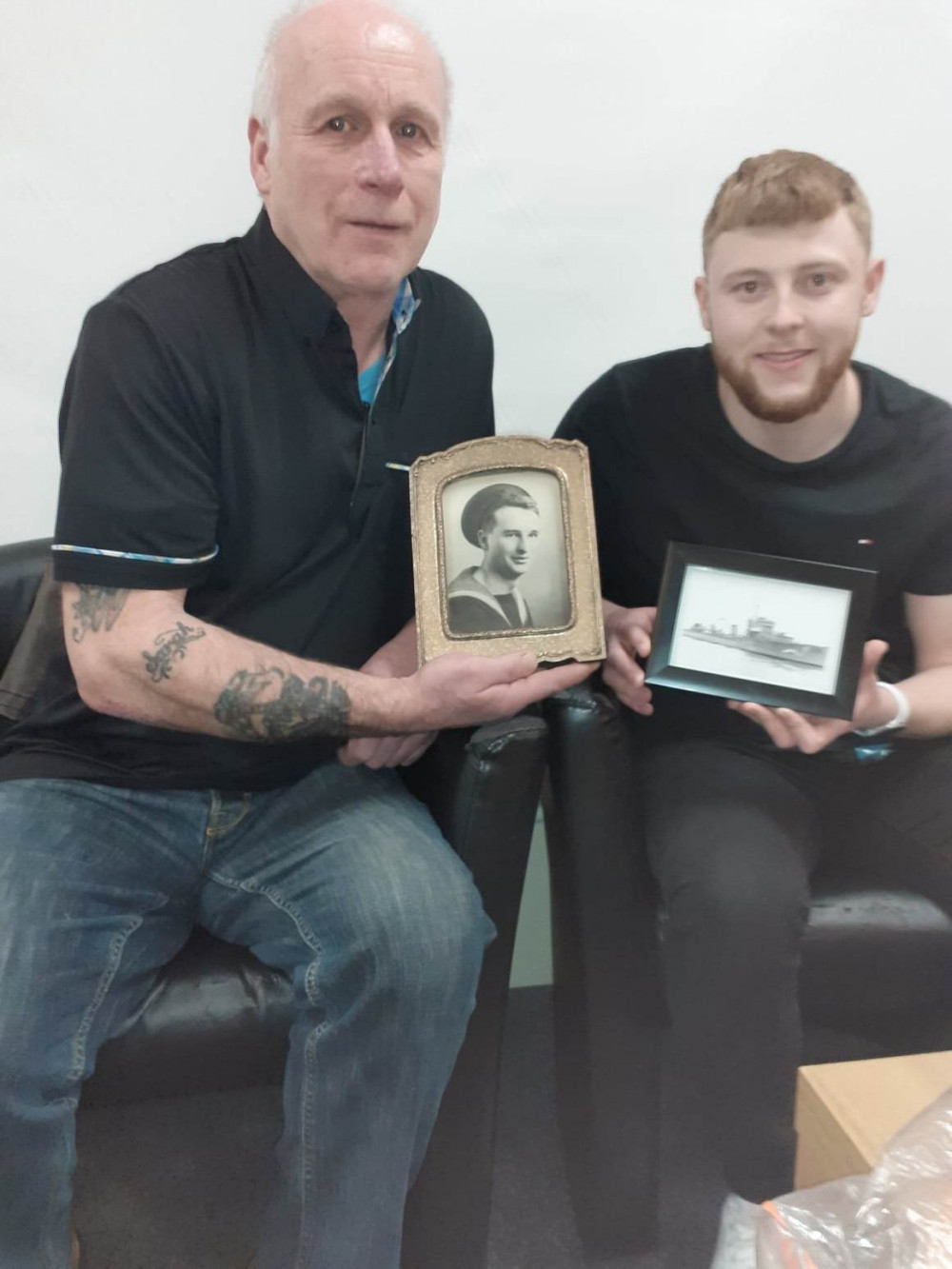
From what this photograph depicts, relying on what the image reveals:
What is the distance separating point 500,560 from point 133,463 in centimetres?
44

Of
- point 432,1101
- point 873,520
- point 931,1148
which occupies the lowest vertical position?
point 432,1101

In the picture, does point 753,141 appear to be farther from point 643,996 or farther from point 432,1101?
point 432,1101

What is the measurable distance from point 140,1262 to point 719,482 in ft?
4.28

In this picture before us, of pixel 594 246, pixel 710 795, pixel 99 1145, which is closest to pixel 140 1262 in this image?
pixel 99 1145

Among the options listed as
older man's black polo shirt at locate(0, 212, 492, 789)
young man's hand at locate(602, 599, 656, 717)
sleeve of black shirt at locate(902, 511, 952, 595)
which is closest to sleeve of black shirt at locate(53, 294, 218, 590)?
older man's black polo shirt at locate(0, 212, 492, 789)

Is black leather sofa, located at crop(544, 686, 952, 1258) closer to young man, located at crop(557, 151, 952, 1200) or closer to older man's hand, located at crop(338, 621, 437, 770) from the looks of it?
young man, located at crop(557, 151, 952, 1200)

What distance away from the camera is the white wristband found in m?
1.23

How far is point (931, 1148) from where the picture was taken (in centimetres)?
75

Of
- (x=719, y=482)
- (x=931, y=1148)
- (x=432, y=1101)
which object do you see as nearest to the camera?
(x=931, y=1148)

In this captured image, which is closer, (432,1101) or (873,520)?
(432,1101)

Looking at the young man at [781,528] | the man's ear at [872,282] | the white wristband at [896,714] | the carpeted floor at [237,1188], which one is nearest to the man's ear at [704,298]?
the young man at [781,528]

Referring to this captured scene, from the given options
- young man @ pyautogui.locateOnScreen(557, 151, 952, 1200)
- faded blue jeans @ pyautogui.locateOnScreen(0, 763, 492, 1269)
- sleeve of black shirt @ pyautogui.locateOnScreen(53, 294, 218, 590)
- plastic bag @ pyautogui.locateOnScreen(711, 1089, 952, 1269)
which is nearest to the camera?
plastic bag @ pyautogui.locateOnScreen(711, 1089, 952, 1269)

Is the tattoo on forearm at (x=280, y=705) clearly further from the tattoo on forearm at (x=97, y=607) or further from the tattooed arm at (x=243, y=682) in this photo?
the tattoo on forearm at (x=97, y=607)

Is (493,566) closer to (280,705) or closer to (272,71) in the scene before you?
(280,705)
